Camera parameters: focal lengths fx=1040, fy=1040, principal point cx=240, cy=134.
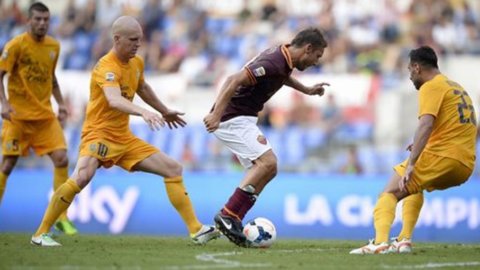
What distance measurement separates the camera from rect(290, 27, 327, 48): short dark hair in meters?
11.6

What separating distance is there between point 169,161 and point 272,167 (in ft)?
4.00

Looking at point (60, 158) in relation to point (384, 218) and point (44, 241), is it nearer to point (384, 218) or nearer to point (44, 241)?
point (44, 241)

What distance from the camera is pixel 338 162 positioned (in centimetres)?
2023

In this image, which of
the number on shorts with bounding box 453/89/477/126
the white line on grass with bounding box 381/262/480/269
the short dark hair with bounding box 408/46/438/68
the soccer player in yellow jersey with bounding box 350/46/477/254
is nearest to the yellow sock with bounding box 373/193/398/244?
the soccer player in yellow jersey with bounding box 350/46/477/254

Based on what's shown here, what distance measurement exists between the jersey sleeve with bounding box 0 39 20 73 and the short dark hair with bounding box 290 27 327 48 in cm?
395

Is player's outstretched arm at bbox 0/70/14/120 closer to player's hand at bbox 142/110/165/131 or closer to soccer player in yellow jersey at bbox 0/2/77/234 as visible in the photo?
soccer player in yellow jersey at bbox 0/2/77/234

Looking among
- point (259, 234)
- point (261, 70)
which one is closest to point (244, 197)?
point (259, 234)

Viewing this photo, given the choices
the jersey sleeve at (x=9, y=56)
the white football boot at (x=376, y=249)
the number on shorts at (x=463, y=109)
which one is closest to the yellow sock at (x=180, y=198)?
the white football boot at (x=376, y=249)

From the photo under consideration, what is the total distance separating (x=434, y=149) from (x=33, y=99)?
5.61 meters

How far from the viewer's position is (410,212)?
444 inches

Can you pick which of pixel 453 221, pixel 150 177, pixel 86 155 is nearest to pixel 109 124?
pixel 86 155

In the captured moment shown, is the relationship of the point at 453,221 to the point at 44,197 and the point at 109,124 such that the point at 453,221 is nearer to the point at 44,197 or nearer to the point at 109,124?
the point at 44,197

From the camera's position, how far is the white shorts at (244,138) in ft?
38.8

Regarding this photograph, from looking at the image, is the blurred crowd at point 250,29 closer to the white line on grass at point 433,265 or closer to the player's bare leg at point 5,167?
the player's bare leg at point 5,167
